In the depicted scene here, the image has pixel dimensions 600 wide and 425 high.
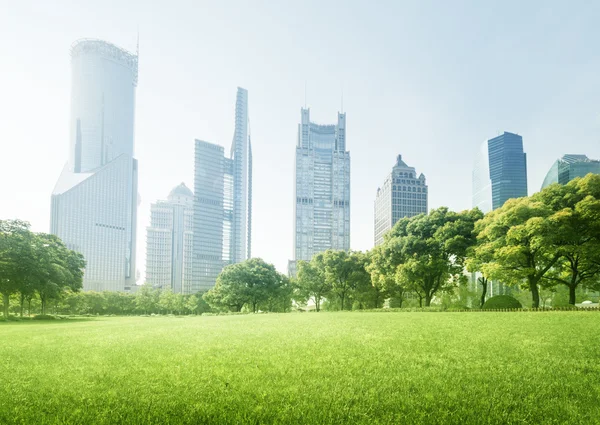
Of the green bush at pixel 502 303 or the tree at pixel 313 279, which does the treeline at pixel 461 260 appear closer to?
the tree at pixel 313 279

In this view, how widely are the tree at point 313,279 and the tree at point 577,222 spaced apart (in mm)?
32512

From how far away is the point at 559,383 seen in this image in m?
5.92

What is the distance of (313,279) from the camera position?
185 feet

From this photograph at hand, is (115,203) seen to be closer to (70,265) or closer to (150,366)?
(70,265)

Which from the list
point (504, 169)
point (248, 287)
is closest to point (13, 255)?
point (248, 287)

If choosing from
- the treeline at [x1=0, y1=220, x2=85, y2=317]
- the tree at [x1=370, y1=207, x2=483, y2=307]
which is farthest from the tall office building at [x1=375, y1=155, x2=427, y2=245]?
the treeline at [x1=0, y1=220, x2=85, y2=317]

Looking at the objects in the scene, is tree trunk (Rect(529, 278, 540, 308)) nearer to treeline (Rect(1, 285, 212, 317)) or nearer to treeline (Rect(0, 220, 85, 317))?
treeline (Rect(0, 220, 85, 317))

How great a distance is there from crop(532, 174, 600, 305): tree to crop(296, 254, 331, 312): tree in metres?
32.5

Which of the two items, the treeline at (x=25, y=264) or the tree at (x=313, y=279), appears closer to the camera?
the treeline at (x=25, y=264)

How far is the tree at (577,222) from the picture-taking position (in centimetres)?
2611

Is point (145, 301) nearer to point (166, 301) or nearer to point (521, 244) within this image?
point (166, 301)

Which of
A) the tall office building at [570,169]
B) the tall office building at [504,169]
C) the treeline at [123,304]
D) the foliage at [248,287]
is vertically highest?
the tall office building at [504,169]

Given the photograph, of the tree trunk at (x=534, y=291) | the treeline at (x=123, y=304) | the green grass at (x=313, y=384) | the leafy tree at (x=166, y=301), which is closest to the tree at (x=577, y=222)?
the tree trunk at (x=534, y=291)

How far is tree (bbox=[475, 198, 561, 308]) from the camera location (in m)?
26.8
